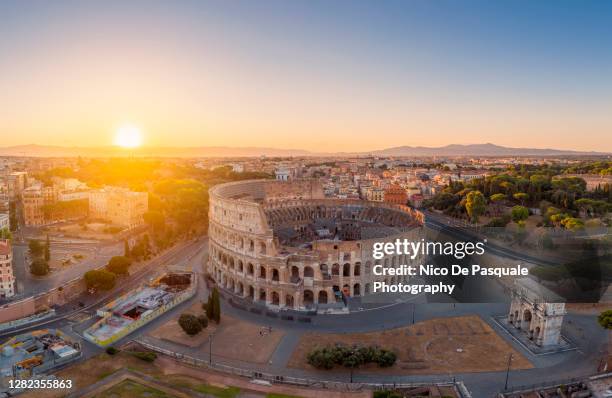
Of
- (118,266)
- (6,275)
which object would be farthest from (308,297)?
(6,275)

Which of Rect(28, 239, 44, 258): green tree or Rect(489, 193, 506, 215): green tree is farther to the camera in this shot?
Rect(489, 193, 506, 215): green tree

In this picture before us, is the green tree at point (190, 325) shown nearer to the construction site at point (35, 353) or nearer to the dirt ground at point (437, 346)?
the construction site at point (35, 353)

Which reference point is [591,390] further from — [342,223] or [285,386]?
[342,223]

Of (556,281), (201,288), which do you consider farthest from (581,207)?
Result: (201,288)

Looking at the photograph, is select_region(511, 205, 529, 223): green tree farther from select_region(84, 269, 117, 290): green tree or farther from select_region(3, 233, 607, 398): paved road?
select_region(84, 269, 117, 290): green tree

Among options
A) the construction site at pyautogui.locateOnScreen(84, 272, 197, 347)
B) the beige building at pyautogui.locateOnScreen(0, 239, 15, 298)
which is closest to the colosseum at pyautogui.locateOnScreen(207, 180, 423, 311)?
the construction site at pyautogui.locateOnScreen(84, 272, 197, 347)
